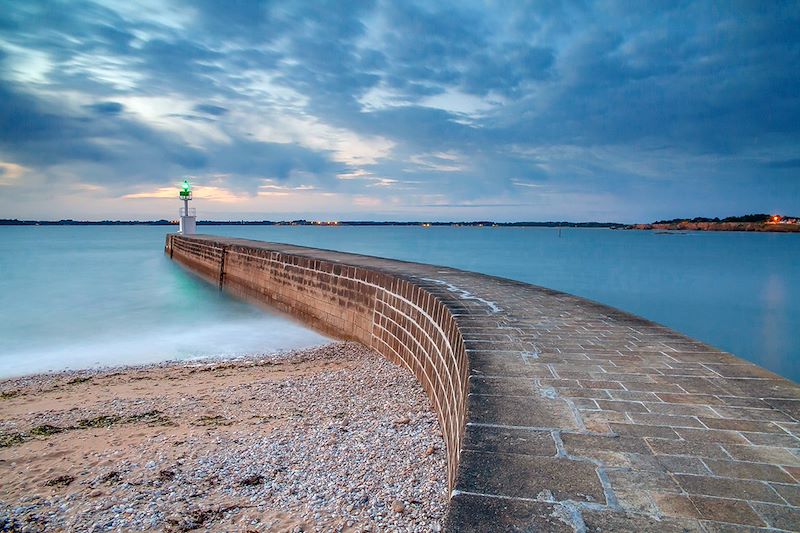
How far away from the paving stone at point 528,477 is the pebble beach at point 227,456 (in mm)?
1069

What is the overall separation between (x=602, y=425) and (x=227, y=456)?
3.23 meters

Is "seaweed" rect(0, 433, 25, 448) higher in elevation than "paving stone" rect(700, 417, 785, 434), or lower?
lower

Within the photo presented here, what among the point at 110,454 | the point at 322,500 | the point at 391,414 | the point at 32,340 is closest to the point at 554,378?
the point at 322,500

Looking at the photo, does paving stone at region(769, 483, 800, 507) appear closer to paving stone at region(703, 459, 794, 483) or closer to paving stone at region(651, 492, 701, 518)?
paving stone at region(703, 459, 794, 483)

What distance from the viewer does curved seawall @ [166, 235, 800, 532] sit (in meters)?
1.82

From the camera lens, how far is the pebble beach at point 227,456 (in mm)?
3281

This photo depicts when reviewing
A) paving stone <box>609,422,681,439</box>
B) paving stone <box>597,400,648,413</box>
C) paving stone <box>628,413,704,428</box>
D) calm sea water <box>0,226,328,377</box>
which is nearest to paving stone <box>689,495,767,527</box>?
paving stone <box>609,422,681,439</box>

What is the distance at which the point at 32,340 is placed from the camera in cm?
1099

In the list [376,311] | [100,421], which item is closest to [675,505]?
[100,421]

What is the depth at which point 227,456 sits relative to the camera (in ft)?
14.0

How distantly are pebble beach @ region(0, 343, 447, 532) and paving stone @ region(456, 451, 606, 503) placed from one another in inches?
42.1

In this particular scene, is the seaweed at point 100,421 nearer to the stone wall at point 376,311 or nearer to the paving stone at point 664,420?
the stone wall at point 376,311

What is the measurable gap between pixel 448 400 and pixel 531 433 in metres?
1.98

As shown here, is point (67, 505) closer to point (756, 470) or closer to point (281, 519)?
point (281, 519)
